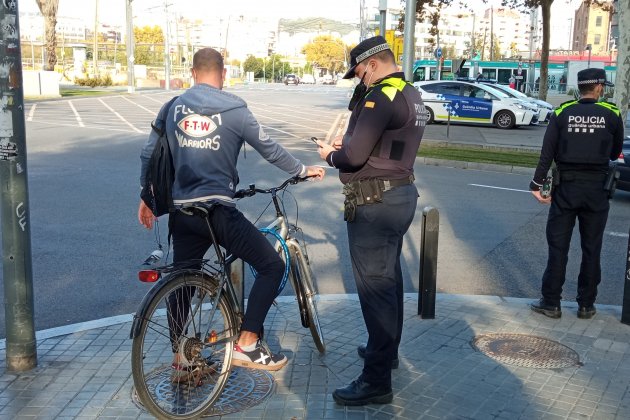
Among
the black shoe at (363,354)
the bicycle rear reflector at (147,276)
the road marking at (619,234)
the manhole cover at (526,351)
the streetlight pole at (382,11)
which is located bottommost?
the road marking at (619,234)

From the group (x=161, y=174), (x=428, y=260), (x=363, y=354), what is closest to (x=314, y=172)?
(x=161, y=174)

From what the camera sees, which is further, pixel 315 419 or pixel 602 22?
pixel 602 22

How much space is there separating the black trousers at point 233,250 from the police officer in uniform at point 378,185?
19.4 inches

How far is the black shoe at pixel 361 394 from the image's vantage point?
3.93m

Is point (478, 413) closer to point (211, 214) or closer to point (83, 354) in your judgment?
point (211, 214)

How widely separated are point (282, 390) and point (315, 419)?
0.41 m

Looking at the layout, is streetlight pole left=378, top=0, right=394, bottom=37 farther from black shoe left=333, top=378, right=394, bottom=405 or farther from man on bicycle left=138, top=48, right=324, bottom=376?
black shoe left=333, top=378, right=394, bottom=405

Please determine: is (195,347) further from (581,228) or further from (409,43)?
(409,43)

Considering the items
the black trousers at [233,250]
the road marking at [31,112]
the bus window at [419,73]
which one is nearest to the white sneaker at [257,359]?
the black trousers at [233,250]

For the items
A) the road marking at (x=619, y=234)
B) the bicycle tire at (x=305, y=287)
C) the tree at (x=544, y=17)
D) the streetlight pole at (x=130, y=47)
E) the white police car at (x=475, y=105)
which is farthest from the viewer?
the streetlight pole at (x=130, y=47)

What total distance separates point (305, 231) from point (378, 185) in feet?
15.8

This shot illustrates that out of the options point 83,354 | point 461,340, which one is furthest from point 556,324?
point 83,354

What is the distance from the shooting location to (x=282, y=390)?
416 cm

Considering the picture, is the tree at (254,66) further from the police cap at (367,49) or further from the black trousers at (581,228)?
the police cap at (367,49)
